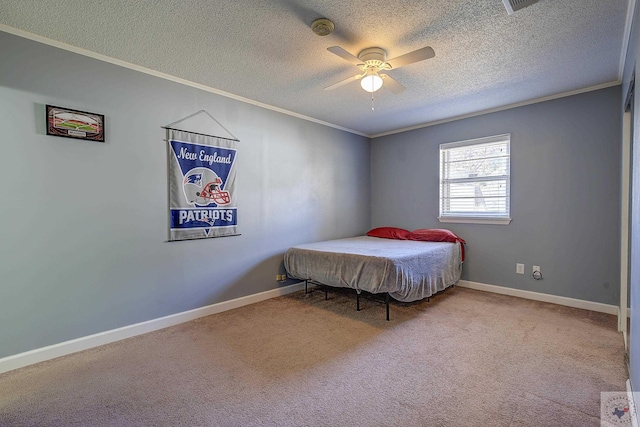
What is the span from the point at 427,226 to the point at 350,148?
177 centimetres

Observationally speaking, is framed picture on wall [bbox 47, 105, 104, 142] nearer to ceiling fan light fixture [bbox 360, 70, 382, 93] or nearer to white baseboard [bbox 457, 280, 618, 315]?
ceiling fan light fixture [bbox 360, 70, 382, 93]

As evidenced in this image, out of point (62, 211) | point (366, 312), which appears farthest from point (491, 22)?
point (62, 211)

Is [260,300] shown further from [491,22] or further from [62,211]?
[491,22]

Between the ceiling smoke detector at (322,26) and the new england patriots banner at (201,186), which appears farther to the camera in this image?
the new england patriots banner at (201,186)

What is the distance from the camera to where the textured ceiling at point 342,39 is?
76.5 inches

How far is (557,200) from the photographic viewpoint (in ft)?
11.5

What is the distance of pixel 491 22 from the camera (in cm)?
A: 209

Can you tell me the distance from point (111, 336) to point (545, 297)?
4.59 metres

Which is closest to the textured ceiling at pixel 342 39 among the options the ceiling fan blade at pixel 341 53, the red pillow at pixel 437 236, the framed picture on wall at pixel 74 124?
the ceiling fan blade at pixel 341 53

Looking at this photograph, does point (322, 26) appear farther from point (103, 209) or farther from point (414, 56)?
point (103, 209)

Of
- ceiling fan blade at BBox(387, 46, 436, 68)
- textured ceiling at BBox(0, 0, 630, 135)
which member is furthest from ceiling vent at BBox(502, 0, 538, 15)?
ceiling fan blade at BBox(387, 46, 436, 68)

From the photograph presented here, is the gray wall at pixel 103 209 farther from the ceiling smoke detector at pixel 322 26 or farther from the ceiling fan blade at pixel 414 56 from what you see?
the ceiling fan blade at pixel 414 56

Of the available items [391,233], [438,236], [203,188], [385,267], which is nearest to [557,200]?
[438,236]

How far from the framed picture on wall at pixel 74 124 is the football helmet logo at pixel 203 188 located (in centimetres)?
80
